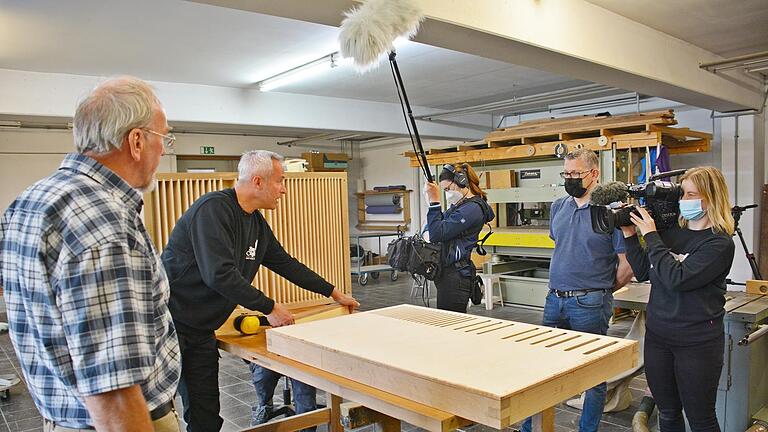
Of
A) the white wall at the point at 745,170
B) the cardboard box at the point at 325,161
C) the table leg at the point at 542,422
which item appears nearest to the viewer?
the table leg at the point at 542,422

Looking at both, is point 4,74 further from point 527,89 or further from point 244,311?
point 527,89

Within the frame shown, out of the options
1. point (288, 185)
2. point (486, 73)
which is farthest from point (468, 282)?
point (486, 73)

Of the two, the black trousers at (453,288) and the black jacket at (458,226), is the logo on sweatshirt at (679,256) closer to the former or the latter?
the black jacket at (458,226)

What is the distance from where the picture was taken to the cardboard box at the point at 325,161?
1063cm

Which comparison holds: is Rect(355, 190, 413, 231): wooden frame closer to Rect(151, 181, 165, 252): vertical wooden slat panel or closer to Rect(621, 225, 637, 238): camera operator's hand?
Rect(151, 181, 165, 252): vertical wooden slat panel

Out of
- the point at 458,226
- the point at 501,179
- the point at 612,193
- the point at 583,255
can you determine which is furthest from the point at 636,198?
the point at 501,179

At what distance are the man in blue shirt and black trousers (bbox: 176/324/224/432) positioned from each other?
4.72ft

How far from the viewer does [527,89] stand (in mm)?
7754

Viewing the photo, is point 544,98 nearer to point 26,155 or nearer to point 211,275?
point 211,275

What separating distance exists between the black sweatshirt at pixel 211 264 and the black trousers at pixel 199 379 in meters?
0.06

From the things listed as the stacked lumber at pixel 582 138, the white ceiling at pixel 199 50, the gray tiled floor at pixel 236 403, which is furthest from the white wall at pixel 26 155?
the stacked lumber at pixel 582 138

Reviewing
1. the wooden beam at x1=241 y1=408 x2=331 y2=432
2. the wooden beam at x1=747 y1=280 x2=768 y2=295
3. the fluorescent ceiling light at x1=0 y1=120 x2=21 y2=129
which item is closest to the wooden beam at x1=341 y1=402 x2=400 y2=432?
the wooden beam at x1=241 y1=408 x2=331 y2=432

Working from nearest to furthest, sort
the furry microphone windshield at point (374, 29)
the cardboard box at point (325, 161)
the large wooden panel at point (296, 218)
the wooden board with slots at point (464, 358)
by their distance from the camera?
the wooden board with slots at point (464, 358) → the furry microphone windshield at point (374, 29) → the large wooden panel at point (296, 218) → the cardboard box at point (325, 161)

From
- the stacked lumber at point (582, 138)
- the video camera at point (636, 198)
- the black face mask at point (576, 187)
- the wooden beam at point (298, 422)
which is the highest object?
the stacked lumber at point (582, 138)
